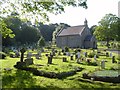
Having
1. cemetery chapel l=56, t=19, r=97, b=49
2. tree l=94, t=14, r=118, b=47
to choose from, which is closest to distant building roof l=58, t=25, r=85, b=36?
cemetery chapel l=56, t=19, r=97, b=49

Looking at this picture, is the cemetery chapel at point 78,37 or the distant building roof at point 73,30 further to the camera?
the distant building roof at point 73,30

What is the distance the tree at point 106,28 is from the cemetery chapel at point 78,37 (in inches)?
130

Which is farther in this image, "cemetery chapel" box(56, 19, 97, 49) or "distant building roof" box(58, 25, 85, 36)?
"distant building roof" box(58, 25, 85, 36)

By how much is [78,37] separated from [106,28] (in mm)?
9824

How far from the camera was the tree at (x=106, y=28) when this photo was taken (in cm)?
6625

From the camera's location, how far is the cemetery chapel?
63.9 metres

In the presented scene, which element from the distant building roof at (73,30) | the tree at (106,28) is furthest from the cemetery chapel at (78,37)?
the tree at (106,28)

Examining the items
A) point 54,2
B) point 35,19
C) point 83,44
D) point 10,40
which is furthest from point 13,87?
point 83,44

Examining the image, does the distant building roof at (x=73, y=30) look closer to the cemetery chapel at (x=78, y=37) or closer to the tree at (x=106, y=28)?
the cemetery chapel at (x=78, y=37)

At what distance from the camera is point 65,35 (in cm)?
6856

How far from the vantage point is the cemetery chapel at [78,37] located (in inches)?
2517

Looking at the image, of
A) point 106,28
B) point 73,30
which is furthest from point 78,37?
point 106,28

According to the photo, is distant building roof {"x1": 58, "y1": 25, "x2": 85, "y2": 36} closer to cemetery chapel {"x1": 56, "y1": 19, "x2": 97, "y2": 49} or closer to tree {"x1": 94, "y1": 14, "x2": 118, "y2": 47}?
cemetery chapel {"x1": 56, "y1": 19, "x2": 97, "y2": 49}

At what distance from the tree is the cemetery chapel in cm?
331
